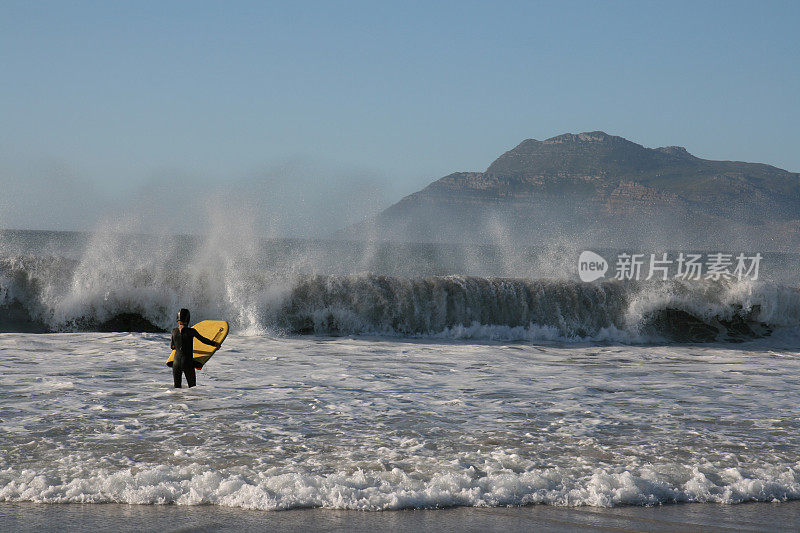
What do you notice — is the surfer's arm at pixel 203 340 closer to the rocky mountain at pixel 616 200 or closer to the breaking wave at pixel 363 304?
the breaking wave at pixel 363 304

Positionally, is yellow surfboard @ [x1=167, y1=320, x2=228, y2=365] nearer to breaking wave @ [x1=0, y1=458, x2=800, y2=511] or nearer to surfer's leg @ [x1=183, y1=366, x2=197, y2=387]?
surfer's leg @ [x1=183, y1=366, x2=197, y2=387]

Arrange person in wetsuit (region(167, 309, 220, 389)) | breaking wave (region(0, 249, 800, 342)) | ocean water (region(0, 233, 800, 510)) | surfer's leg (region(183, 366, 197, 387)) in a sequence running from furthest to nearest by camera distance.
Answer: breaking wave (region(0, 249, 800, 342))
surfer's leg (region(183, 366, 197, 387))
person in wetsuit (region(167, 309, 220, 389))
ocean water (region(0, 233, 800, 510))

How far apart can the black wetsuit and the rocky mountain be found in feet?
343

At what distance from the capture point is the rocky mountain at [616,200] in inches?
5133

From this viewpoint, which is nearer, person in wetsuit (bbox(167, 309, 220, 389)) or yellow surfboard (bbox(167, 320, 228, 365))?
person in wetsuit (bbox(167, 309, 220, 389))

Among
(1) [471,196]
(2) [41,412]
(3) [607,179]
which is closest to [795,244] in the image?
(3) [607,179]

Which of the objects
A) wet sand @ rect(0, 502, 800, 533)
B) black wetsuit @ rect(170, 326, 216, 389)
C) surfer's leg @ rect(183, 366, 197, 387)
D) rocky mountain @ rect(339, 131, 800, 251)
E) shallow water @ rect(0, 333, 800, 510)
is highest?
rocky mountain @ rect(339, 131, 800, 251)

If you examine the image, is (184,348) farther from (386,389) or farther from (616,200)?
(616,200)

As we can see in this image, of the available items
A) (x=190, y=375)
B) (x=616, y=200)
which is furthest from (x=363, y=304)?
(x=616, y=200)

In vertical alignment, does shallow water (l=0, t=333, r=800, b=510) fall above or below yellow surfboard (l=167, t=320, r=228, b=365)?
below

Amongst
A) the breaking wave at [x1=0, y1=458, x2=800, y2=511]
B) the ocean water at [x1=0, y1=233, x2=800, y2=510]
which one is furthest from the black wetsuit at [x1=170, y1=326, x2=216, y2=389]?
the breaking wave at [x1=0, y1=458, x2=800, y2=511]

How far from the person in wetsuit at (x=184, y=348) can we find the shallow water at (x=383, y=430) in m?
0.25

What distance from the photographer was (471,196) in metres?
147

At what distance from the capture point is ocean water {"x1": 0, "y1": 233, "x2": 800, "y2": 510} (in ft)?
16.1
